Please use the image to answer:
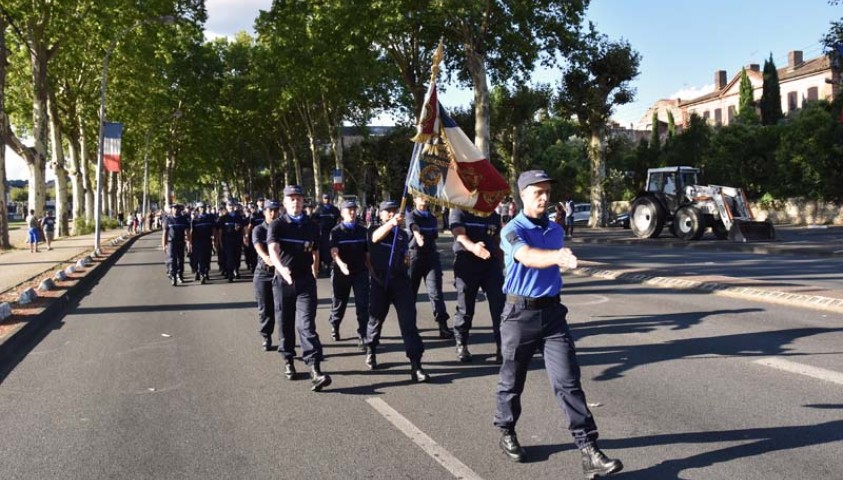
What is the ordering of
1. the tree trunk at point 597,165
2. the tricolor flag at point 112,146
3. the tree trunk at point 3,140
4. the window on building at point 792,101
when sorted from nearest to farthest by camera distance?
the tree trunk at point 3,140 < the tricolor flag at point 112,146 < the tree trunk at point 597,165 < the window on building at point 792,101

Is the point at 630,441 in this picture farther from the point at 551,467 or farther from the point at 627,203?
the point at 627,203

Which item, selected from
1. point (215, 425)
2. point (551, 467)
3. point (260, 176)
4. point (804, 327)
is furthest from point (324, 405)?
point (260, 176)

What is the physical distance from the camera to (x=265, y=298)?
852 centimetres

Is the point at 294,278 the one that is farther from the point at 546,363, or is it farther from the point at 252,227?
the point at 252,227

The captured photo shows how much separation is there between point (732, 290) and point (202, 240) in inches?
446

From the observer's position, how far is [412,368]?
283 inches

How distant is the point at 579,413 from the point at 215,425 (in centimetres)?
285

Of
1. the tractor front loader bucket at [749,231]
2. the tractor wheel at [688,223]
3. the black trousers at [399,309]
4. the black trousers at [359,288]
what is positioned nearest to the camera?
the black trousers at [399,309]

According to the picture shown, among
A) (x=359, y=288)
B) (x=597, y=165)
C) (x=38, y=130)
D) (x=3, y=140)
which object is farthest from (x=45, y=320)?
(x=597, y=165)

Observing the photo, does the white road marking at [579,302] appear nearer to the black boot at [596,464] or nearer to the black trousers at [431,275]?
the black trousers at [431,275]

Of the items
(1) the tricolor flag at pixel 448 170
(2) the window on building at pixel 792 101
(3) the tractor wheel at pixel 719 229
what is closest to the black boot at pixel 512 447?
(1) the tricolor flag at pixel 448 170

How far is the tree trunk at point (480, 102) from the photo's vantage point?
2509 cm

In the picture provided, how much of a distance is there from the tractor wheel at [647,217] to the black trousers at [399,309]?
21.8 metres

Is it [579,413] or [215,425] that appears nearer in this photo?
[579,413]
